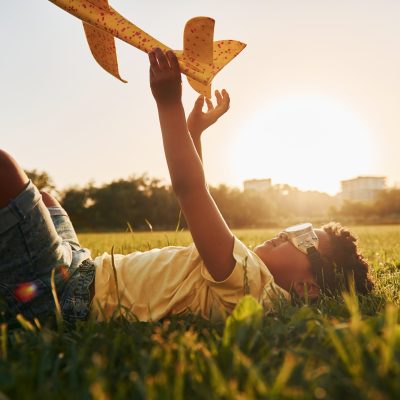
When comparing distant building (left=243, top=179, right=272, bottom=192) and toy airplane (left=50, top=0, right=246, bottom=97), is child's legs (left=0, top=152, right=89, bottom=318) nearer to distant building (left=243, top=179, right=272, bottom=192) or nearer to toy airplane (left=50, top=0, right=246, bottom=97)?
toy airplane (left=50, top=0, right=246, bottom=97)

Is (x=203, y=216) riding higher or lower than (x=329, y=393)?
higher

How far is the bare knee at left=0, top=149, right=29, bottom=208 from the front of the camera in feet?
6.15

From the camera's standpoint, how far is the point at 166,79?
203 cm

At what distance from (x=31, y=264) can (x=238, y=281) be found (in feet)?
3.16

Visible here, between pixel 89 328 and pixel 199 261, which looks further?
pixel 199 261

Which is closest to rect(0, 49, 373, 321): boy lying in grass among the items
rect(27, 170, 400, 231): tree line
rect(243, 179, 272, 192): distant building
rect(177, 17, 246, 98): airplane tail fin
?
rect(177, 17, 246, 98): airplane tail fin

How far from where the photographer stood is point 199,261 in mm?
2203

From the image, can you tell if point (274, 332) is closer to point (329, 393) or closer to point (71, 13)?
point (329, 393)

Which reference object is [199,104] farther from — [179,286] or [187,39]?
[179,286]

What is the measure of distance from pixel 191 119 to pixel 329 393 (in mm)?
2221

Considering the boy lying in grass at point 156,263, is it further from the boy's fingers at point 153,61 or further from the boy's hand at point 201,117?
the boy's hand at point 201,117

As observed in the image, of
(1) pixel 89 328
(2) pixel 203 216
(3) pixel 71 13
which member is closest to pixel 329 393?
(1) pixel 89 328

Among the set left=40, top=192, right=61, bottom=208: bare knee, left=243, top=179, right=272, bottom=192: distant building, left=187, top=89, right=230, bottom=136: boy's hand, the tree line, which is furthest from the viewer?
left=243, top=179, right=272, bottom=192: distant building

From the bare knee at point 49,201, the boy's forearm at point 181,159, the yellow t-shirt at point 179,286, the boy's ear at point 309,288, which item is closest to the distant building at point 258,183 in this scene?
the bare knee at point 49,201
